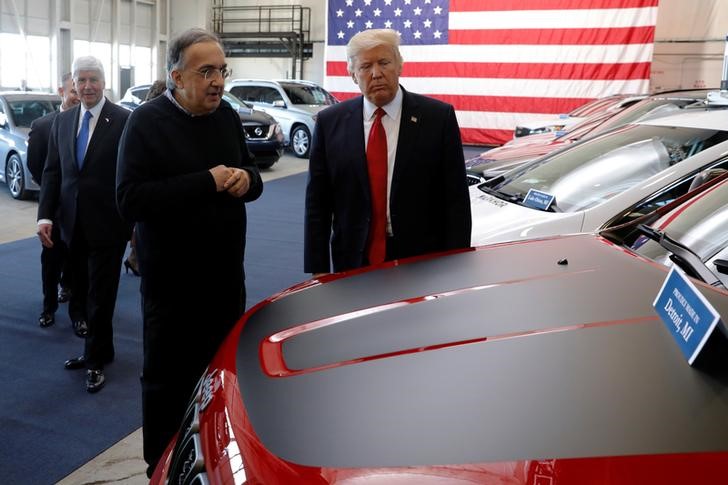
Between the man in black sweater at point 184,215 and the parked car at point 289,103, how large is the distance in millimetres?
10615

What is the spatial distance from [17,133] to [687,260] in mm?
8128

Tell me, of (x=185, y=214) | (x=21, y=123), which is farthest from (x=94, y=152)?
(x=21, y=123)

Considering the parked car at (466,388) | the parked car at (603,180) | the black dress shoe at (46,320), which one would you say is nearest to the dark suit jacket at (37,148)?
the black dress shoe at (46,320)

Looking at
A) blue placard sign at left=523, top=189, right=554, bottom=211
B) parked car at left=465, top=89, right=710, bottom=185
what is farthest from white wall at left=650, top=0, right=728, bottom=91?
blue placard sign at left=523, top=189, right=554, bottom=211

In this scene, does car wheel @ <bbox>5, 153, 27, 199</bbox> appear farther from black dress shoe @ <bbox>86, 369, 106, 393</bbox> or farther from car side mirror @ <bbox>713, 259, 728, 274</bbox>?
car side mirror @ <bbox>713, 259, 728, 274</bbox>

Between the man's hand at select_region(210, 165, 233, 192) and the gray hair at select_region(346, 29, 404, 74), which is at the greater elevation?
the gray hair at select_region(346, 29, 404, 74)

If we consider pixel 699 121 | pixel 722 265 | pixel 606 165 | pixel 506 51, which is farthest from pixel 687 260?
pixel 506 51

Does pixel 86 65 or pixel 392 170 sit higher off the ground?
pixel 86 65

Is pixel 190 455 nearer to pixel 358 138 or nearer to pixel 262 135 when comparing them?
pixel 358 138

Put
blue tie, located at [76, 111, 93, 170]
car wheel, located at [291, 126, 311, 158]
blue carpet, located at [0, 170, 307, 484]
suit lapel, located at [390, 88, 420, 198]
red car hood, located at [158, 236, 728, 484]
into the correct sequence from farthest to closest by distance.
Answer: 1. car wheel, located at [291, 126, 311, 158]
2. blue tie, located at [76, 111, 93, 170]
3. blue carpet, located at [0, 170, 307, 484]
4. suit lapel, located at [390, 88, 420, 198]
5. red car hood, located at [158, 236, 728, 484]

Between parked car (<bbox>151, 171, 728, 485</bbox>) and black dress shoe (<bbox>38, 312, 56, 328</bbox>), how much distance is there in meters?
2.90

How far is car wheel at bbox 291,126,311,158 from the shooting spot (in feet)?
43.1

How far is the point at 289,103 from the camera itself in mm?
13148

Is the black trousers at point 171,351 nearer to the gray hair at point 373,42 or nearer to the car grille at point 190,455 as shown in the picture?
the car grille at point 190,455
